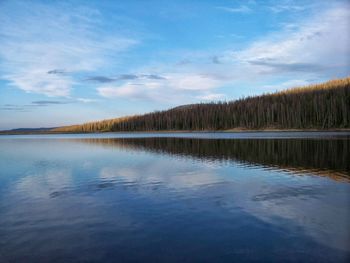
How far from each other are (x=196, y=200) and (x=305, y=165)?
53.4 feet

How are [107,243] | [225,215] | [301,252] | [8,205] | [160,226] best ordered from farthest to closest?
[8,205], [225,215], [160,226], [107,243], [301,252]

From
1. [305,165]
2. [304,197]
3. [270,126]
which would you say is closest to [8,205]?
[304,197]

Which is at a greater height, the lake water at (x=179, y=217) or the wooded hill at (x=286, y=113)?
the wooded hill at (x=286, y=113)

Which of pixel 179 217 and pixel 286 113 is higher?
pixel 286 113

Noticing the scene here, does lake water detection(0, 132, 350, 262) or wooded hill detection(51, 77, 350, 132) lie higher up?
wooded hill detection(51, 77, 350, 132)

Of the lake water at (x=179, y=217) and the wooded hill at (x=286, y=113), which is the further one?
the wooded hill at (x=286, y=113)

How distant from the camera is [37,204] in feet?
55.4

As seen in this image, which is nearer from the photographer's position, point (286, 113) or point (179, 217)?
point (179, 217)

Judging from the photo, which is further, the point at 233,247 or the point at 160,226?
the point at 160,226

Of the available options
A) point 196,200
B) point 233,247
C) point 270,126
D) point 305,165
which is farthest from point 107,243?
point 270,126

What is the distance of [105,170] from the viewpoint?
2938 centimetres

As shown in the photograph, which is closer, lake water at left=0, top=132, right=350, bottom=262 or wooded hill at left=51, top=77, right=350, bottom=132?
lake water at left=0, top=132, right=350, bottom=262

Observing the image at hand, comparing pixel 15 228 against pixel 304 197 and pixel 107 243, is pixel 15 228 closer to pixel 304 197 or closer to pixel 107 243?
pixel 107 243

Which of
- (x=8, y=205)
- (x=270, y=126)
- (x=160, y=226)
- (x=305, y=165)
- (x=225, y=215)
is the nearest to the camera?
(x=160, y=226)
